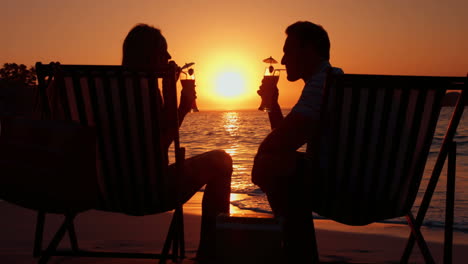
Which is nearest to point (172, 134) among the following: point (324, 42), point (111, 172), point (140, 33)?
point (111, 172)

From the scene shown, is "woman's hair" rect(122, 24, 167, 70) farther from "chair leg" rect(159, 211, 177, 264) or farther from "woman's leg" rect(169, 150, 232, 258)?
"chair leg" rect(159, 211, 177, 264)

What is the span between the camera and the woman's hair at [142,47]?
102 inches

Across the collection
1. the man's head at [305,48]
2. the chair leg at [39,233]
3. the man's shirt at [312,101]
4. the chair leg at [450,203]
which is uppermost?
the man's head at [305,48]

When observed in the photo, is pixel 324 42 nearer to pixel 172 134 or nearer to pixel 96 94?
pixel 172 134

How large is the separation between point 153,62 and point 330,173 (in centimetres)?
124

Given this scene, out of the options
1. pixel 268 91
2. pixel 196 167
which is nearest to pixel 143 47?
pixel 196 167

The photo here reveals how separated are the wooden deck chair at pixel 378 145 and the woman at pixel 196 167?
58 centimetres

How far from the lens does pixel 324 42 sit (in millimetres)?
2697

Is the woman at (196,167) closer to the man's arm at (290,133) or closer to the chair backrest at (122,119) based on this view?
the chair backrest at (122,119)

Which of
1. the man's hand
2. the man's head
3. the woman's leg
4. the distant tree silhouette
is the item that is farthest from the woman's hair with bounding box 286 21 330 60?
the distant tree silhouette

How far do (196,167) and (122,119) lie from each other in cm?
52

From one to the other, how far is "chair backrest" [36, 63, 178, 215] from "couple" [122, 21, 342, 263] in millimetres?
102

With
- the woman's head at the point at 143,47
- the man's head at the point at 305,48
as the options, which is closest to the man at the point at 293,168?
the man's head at the point at 305,48

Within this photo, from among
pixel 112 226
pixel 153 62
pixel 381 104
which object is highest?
pixel 153 62
